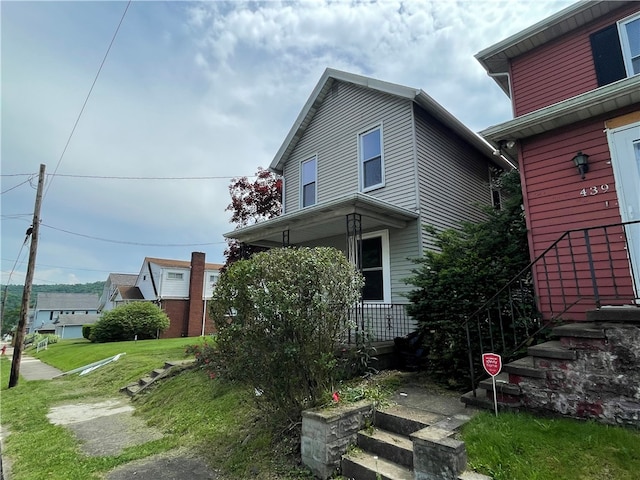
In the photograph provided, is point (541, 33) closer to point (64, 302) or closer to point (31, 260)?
point (31, 260)

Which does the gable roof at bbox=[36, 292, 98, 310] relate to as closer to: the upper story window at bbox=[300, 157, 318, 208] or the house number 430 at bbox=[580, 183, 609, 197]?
the upper story window at bbox=[300, 157, 318, 208]

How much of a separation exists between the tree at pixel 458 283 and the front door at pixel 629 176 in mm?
1397

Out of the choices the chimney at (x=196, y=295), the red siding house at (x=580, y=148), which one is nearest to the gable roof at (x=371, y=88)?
the red siding house at (x=580, y=148)

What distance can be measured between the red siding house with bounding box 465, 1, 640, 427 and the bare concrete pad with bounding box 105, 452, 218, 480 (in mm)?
3515

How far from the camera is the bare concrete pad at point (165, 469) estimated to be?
13.0 ft

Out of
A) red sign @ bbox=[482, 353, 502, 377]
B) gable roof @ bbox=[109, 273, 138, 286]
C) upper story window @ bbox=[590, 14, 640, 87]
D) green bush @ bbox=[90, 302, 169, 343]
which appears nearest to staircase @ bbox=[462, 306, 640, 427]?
red sign @ bbox=[482, 353, 502, 377]

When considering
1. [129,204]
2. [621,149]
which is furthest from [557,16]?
[129,204]

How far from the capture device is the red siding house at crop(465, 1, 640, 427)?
341cm

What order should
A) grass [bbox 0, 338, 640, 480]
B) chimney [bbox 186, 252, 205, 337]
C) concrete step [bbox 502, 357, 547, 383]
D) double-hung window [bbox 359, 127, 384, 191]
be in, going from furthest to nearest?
chimney [bbox 186, 252, 205, 337]
double-hung window [bbox 359, 127, 384, 191]
concrete step [bbox 502, 357, 547, 383]
grass [bbox 0, 338, 640, 480]

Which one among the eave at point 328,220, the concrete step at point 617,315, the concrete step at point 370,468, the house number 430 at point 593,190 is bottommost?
the concrete step at point 370,468

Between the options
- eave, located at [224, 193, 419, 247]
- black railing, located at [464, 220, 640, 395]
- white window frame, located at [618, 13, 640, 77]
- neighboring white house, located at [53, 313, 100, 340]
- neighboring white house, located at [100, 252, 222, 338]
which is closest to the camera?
black railing, located at [464, 220, 640, 395]

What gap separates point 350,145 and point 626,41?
6255mm

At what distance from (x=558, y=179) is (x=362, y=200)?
3.44 m

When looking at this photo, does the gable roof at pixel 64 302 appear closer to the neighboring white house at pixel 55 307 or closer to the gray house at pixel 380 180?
the neighboring white house at pixel 55 307
